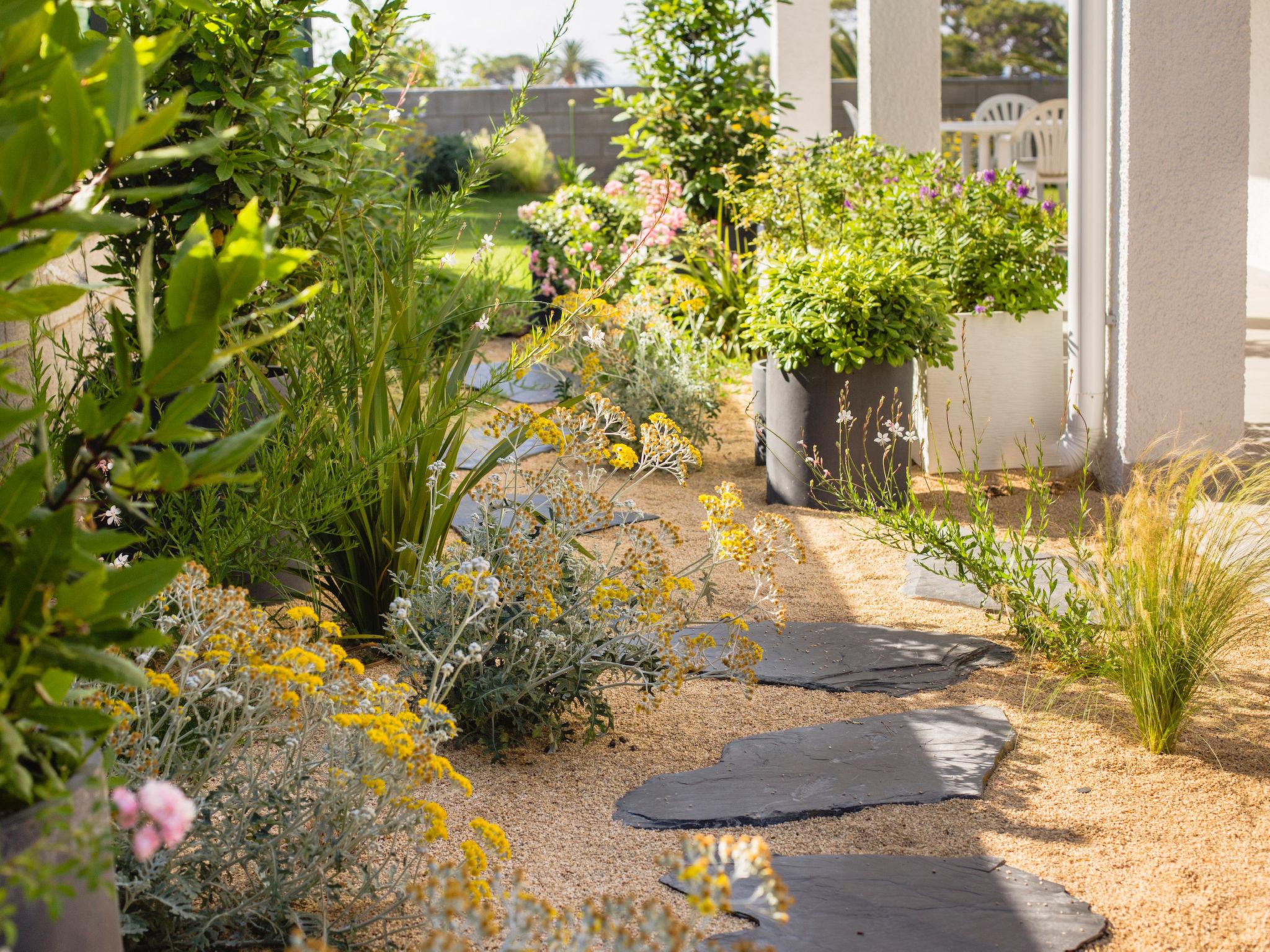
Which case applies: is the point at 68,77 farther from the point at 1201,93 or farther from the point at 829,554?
the point at 1201,93

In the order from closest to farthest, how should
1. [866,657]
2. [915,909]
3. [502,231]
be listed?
[915,909], [866,657], [502,231]

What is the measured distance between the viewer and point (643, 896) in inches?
76.1

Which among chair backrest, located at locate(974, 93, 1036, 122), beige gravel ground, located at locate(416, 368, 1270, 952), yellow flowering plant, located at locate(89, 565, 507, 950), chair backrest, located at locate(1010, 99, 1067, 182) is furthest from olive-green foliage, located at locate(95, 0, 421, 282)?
chair backrest, located at locate(974, 93, 1036, 122)

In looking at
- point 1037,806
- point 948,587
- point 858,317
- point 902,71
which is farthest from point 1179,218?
point 1037,806

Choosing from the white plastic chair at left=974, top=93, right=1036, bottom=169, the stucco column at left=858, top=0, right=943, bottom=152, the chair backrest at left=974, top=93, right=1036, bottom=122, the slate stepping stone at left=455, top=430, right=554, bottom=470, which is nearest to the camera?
the slate stepping stone at left=455, top=430, right=554, bottom=470

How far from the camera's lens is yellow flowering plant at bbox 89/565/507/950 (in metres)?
1.59

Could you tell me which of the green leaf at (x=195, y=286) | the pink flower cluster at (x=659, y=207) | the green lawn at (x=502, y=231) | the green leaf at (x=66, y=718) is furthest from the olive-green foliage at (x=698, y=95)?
the green leaf at (x=66, y=718)

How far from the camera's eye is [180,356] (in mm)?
1005

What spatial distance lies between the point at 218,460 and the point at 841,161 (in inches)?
182

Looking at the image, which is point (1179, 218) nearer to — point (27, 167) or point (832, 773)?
point (832, 773)

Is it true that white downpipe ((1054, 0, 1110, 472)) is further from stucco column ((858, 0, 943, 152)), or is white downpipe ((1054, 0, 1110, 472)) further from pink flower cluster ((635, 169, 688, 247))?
stucco column ((858, 0, 943, 152))

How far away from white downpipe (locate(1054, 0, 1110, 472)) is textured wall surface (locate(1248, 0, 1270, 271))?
3888 mm

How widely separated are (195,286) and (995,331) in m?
3.96

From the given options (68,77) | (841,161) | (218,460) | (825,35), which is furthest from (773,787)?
(825,35)
